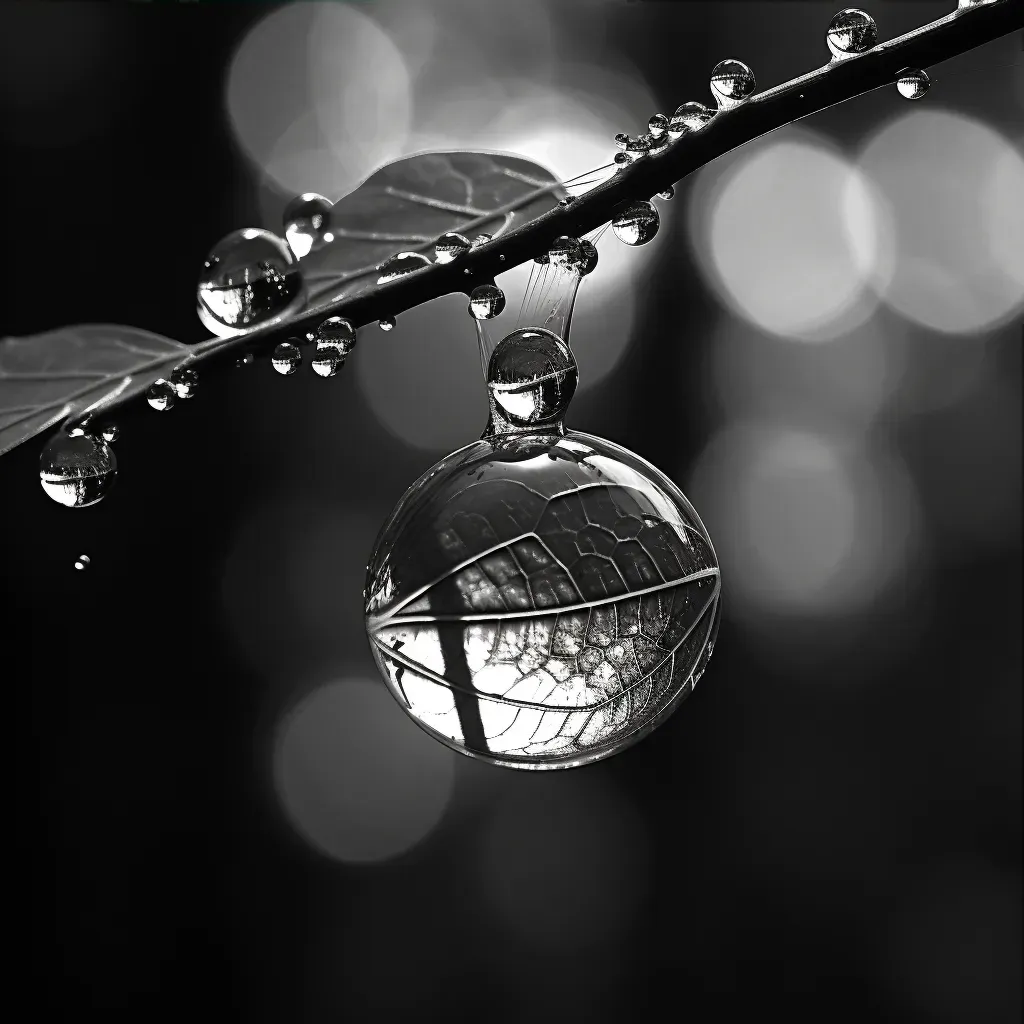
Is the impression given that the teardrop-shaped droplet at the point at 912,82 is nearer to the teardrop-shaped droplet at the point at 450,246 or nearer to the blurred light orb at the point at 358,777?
the teardrop-shaped droplet at the point at 450,246

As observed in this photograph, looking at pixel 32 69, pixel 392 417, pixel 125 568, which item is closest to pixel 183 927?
pixel 125 568

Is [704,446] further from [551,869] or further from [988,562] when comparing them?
[551,869]

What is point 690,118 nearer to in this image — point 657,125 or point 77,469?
point 657,125

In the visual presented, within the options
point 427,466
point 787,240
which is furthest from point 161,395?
point 787,240

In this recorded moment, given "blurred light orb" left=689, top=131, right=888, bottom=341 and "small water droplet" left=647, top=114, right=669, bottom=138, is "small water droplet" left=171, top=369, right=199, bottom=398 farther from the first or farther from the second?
"blurred light orb" left=689, top=131, right=888, bottom=341

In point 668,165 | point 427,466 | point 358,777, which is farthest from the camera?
point 358,777

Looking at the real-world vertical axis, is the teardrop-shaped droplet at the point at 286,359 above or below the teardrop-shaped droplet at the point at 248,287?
→ below

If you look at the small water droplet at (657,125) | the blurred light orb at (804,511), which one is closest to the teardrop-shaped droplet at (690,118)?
the small water droplet at (657,125)
